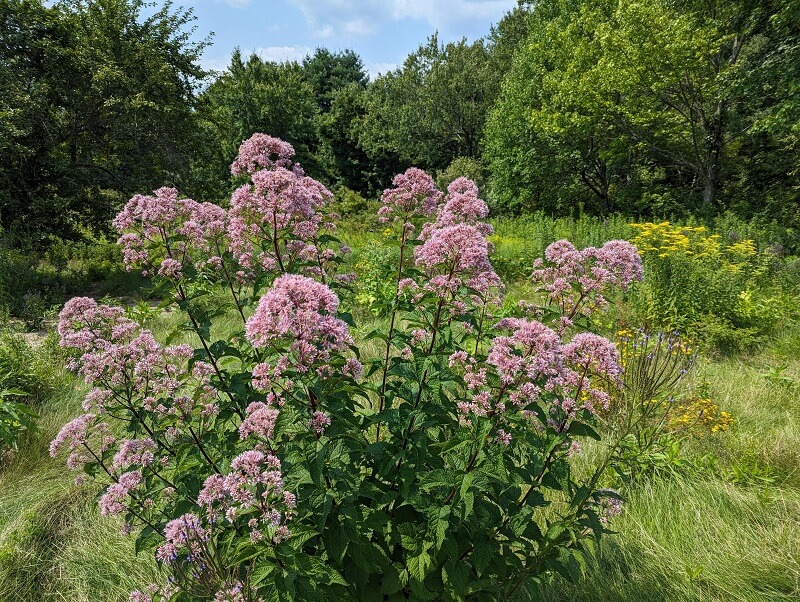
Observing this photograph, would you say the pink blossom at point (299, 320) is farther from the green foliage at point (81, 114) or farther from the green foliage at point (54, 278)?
the green foliage at point (81, 114)

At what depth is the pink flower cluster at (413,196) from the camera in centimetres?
325

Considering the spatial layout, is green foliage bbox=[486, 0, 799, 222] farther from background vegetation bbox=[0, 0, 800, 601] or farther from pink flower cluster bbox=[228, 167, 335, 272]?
pink flower cluster bbox=[228, 167, 335, 272]

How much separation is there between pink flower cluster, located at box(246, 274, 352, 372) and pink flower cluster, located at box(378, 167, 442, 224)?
4.53ft

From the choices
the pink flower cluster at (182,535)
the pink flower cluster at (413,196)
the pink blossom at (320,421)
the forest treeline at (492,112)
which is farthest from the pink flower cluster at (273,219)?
the forest treeline at (492,112)

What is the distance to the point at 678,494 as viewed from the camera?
4.09 meters

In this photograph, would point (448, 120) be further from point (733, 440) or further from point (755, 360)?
point (733, 440)

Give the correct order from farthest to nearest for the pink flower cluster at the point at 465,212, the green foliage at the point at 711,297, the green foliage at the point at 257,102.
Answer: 1. the green foliage at the point at 257,102
2. the green foliage at the point at 711,297
3. the pink flower cluster at the point at 465,212

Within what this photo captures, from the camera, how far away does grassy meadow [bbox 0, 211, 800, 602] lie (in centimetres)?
331

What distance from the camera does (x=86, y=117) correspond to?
485 inches

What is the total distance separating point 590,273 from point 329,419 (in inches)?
75.8

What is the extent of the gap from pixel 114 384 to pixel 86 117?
43.9 feet

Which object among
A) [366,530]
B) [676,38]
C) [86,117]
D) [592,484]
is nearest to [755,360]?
[592,484]

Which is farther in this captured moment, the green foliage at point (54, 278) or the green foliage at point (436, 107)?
the green foliage at point (436, 107)

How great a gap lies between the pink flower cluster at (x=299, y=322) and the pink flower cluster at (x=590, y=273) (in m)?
1.55
